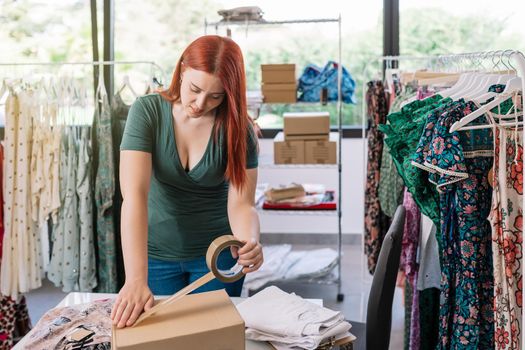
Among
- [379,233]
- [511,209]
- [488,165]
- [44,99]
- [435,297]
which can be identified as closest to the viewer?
[511,209]

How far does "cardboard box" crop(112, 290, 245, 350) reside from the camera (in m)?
1.32

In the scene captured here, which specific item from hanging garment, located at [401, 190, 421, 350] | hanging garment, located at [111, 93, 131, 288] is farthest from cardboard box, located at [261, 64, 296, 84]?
hanging garment, located at [401, 190, 421, 350]

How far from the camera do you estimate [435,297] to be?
239 cm

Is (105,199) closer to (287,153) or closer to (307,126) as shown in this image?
(287,153)

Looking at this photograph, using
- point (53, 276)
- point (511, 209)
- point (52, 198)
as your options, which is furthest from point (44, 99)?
point (511, 209)

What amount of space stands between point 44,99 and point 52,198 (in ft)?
1.47

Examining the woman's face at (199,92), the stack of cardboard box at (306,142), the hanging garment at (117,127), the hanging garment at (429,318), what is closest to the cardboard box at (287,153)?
the stack of cardboard box at (306,142)

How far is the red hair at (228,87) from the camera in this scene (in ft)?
5.98

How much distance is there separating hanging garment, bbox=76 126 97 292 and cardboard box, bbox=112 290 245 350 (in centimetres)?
183

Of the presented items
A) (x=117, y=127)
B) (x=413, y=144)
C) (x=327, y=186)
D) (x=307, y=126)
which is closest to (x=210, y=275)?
(x=413, y=144)

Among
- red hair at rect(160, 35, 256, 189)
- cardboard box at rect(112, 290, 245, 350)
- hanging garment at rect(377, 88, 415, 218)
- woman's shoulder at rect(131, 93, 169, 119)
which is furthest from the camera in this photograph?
hanging garment at rect(377, 88, 415, 218)

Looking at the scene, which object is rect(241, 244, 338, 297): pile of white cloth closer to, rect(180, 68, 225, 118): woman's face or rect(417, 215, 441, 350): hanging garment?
rect(417, 215, 441, 350): hanging garment

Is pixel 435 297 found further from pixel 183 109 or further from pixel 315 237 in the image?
pixel 315 237

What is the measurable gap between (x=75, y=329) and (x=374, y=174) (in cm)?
199
